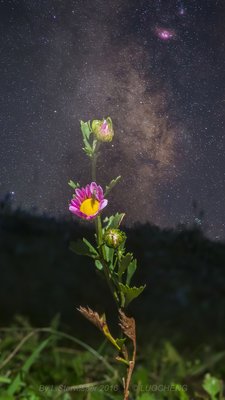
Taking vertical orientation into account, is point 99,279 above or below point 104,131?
below

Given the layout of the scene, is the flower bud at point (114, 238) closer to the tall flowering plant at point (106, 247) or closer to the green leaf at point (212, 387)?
the tall flowering plant at point (106, 247)

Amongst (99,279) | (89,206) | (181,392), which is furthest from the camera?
(99,279)

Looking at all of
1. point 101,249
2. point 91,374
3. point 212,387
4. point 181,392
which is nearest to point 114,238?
point 101,249

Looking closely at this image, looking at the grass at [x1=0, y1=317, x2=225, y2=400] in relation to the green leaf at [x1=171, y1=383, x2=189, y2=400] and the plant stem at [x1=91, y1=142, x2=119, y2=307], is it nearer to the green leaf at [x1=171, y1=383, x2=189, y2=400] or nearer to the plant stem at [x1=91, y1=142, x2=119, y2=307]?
the green leaf at [x1=171, y1=383, x2=189, y2=400]

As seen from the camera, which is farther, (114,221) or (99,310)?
(99,310)

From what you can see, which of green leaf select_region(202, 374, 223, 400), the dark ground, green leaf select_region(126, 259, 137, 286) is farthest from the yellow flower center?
the dark ground

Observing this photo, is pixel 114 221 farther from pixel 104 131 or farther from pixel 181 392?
pixel 181 392

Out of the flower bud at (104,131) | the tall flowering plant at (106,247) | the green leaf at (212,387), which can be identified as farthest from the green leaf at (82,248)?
the green leaf at (212,387)

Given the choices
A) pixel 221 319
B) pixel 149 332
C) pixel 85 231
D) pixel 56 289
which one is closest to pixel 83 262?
pixel 85 231
